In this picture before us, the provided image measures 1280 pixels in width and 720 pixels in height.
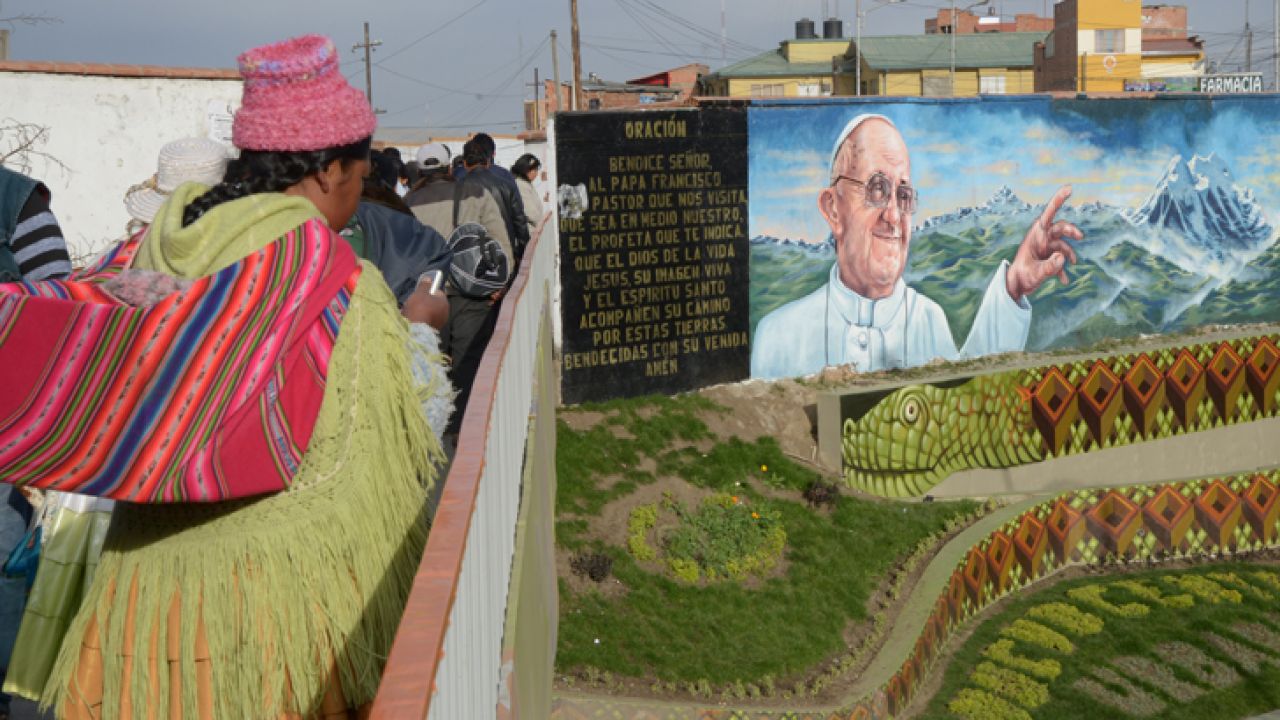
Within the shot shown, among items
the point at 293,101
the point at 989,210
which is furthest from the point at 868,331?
the point at 293,101

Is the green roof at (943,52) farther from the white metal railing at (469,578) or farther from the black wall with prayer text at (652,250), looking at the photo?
the white metal railing at (469,578)

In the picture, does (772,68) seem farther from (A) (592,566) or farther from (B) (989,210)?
(A) (592,566)

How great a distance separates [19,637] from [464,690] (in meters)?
1.21

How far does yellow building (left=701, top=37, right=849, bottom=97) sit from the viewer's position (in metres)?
52.1

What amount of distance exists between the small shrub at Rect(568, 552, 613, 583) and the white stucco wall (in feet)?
14.0

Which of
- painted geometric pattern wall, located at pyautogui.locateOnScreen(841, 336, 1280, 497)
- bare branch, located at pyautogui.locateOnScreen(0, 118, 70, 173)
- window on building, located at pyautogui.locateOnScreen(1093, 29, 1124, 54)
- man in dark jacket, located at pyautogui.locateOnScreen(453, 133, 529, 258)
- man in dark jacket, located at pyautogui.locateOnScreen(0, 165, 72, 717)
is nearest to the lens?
man in dark jacket, located at pyautogui.locateOnScreen(0, 165, 72, 717)

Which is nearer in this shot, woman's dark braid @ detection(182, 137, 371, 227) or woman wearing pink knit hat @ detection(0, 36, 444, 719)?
woman wearing pink knit hat @ detection(0, 36, 444, 719)

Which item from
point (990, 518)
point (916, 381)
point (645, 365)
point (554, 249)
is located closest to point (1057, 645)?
point (990, 518)

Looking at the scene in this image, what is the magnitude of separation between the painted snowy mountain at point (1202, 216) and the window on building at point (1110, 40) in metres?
29.8

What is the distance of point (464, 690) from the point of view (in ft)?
6.64

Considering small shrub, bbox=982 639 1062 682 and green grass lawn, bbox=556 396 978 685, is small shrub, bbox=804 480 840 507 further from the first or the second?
small shrub, bbox=982 639 1062 682

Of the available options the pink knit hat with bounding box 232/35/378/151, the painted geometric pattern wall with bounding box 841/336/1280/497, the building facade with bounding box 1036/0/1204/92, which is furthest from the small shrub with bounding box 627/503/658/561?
the building facade with bounding box 1036/0/1204/92

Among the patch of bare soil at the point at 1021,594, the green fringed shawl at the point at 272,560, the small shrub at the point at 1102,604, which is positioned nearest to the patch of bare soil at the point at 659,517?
the patch of bare soil at the point at 1021,594

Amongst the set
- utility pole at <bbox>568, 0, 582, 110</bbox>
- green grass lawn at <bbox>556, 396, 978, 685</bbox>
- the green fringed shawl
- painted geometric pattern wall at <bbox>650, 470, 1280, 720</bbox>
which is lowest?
painted geometric pattern wall at <bbox>650, 470, 1280, 720</bbox>
